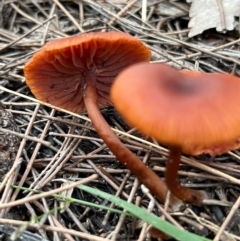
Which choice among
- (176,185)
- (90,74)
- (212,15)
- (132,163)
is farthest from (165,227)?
(212,15)

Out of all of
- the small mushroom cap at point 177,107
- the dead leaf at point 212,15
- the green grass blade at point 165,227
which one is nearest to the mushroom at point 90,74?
the green grass blade at point 165,227

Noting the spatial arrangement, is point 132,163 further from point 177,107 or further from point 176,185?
point 177,107

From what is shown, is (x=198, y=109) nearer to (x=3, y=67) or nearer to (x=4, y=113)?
(x=4, y=113)

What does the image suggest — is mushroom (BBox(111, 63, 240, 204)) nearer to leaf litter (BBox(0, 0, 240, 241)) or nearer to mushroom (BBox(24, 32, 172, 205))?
mushroom (BBox(24, 32, 172, 205))

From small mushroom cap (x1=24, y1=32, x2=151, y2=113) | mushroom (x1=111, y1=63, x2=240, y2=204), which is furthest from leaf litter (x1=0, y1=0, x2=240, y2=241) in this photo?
mushroom (x1=111, y1=63, x2=240, y2=204)

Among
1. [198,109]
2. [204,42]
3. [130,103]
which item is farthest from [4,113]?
[204,42]

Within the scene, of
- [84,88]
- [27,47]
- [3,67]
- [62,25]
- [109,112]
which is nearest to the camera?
[84,88]

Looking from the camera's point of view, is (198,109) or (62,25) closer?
(198,109)
